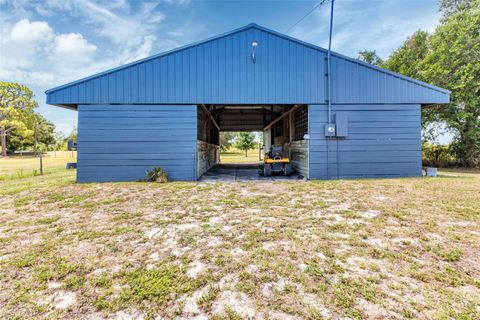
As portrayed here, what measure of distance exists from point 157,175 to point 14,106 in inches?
1339

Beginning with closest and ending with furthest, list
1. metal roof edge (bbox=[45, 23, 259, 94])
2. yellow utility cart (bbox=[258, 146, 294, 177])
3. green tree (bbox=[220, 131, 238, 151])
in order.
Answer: metal roof edge (bbox=[45, 23, 259, 94]), yellow utility cart (bbox=[258, 146, 294, 177]), green tree (bbox=[220, 131, 238, 151])

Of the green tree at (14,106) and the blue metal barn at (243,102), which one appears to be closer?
the blue metal barn at (243,102)

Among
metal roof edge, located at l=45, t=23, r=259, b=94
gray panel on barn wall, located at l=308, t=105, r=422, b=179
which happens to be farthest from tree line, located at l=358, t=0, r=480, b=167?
metal roof edge, located at l=45, t=23, r=259, b=94

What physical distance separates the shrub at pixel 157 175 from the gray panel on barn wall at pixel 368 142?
510cm

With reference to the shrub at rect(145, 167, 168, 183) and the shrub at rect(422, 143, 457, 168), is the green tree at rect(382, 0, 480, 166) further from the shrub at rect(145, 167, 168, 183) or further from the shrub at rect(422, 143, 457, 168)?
the shrub at rect(145, 167, 168, 183)

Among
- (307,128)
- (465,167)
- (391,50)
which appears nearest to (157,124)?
(307,128)

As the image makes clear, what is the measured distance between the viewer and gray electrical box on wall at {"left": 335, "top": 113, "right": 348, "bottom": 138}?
25.0 ft

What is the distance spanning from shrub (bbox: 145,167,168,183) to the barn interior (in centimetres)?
125

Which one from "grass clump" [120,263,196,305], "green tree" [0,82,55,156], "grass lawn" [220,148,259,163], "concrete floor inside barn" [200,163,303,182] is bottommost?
"grass clump" [120,263,196,305]

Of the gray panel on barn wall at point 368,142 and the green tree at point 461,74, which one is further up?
the green tree at point 461,74

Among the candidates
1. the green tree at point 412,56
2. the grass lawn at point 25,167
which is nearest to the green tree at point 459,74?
the green tree at point 412,56

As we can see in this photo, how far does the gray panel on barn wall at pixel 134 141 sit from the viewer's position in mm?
7281

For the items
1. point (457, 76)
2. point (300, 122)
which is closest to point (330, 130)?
point (300, 122)

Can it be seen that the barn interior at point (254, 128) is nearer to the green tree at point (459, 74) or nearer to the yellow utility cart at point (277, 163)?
the yellow utility cart at point (277, 163)
